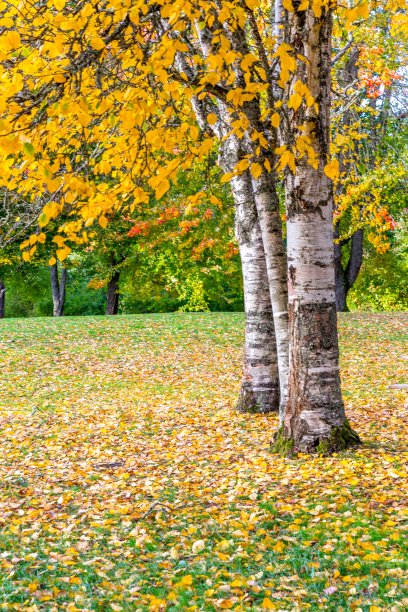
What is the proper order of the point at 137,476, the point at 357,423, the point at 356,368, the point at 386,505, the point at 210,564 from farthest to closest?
the point at 356,368 → the point at 357,423 → the point at 137,476 → the point at 386,505 → the point at 210,564

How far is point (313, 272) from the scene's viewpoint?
7.12 m

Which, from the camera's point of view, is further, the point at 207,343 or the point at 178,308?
the point at 178,308

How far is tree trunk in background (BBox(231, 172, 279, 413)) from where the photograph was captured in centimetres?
961

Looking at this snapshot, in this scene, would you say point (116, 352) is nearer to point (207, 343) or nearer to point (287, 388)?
point (207, 343)

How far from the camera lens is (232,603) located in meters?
4.38

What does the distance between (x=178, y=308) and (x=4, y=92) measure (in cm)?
3233

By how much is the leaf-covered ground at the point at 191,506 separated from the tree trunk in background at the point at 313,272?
0.42m

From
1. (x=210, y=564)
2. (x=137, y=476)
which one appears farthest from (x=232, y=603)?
(x=137, y=476)

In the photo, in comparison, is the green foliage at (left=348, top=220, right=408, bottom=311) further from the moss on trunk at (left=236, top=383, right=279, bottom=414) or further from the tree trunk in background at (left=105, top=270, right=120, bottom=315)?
the moss on trunk at (left=236, top=383, right=279, bottom=414)

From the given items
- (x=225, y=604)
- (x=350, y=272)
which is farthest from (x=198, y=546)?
(x=350, y=272)

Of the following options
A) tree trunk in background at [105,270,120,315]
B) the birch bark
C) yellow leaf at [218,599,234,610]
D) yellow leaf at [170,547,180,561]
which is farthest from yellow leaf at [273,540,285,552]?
tree trunk in background at [105,270,120,315]

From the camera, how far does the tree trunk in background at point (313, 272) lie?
6938 millimetres

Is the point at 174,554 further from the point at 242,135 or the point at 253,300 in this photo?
the point at 253,300

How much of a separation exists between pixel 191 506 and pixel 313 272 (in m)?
2.65
